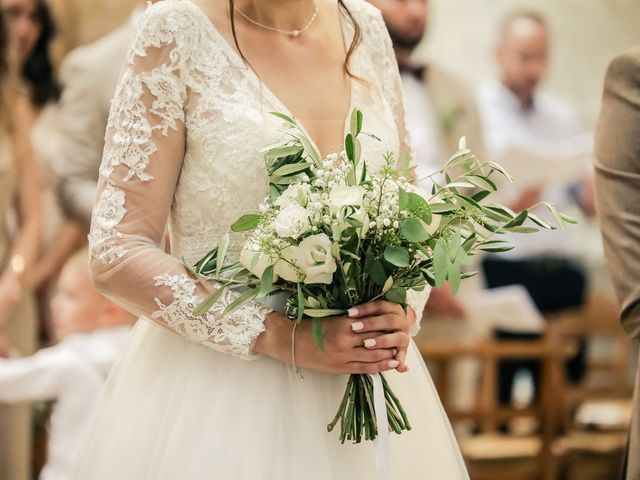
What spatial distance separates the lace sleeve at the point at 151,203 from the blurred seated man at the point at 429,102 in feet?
9.99

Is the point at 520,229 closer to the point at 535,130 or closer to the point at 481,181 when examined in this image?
the point at 481,181

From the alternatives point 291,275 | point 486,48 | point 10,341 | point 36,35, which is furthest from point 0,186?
point 486,48

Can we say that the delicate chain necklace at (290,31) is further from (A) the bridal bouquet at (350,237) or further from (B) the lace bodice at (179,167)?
(A) the bridal bouquet at (350,237)

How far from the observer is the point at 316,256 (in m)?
1.99

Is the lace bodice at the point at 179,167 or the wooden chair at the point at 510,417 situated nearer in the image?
the lace bodice at the point at 179,167

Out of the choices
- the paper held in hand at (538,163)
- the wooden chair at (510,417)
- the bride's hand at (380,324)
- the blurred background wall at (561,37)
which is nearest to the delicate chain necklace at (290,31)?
the bride's hand at (380,324)

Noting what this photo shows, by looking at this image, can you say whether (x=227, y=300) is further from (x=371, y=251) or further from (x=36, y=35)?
(x=36, y=35)

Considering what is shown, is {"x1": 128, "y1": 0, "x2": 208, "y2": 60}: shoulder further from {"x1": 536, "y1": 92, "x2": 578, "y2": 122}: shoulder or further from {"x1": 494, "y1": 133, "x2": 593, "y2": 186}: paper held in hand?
{"x1": 536, "y1": 92, "x2": 578, "y2": 122}: shoulder

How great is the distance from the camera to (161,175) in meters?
2.21

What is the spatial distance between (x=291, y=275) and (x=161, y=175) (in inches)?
14.6

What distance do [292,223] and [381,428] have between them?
437mm

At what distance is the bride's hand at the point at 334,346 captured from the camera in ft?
6.86

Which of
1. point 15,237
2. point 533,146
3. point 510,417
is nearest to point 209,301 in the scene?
point 15,237

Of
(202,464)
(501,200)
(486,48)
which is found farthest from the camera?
(486,48)
